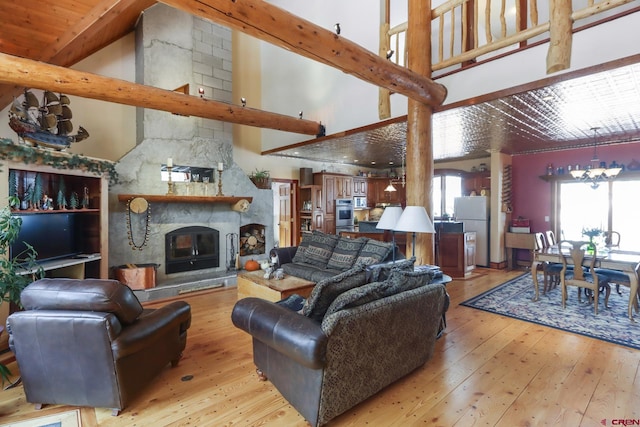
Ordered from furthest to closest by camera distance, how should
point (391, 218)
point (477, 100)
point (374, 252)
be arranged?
point (374, 252), point (477, 100), point (391, 218)

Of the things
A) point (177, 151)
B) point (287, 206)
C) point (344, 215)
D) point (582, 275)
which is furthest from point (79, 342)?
point (344, 215)

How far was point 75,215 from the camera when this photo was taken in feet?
14.3

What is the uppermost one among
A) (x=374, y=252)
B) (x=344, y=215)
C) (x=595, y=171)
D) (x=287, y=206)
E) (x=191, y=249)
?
(x=595, y=171)

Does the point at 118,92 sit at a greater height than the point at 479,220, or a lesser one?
greater

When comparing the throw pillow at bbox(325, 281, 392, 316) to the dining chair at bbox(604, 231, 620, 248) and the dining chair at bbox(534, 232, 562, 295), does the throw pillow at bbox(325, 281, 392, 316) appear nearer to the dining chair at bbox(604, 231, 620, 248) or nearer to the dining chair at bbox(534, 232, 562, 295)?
the dining chair at bbox(534, 232, 562, 295)

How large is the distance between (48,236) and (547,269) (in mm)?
6746

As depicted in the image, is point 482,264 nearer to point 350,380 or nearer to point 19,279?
point 350,380

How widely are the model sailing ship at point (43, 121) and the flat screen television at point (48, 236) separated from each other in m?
0.87

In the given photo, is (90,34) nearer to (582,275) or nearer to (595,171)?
(582,275)

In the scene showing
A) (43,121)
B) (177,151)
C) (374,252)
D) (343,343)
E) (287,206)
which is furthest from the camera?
(287,206)

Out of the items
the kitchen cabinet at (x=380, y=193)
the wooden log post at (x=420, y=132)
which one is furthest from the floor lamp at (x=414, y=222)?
the kitchen cabinet at (x=380, y=193)

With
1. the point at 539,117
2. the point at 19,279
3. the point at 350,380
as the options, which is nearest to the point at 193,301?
the point at 19,279

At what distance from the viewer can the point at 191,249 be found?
5.71 metres

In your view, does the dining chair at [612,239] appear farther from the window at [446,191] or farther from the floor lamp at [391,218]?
the floor lamp at [391,218]
